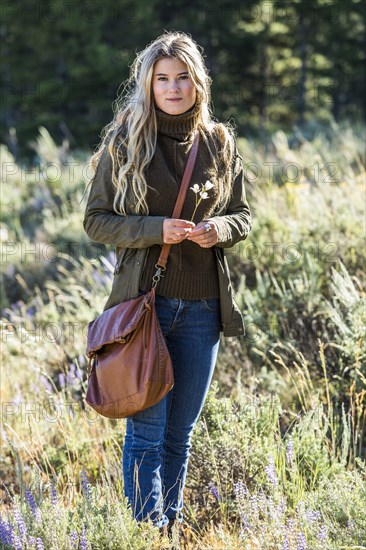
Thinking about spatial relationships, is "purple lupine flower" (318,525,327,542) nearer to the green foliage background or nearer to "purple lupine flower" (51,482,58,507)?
"purple lupine flower" (51,482,58,507)

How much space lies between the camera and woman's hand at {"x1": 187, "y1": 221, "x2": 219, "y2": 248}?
2598 millimetres

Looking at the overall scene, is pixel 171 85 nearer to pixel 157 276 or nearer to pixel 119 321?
pixel 157 276

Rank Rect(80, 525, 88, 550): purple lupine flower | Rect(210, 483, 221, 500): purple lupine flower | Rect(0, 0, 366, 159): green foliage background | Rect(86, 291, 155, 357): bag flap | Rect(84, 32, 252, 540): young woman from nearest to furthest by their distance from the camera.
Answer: Rect(80, 525, 88, 550): purple lupine flower
Rect(86, 291, 155, 357): bag flap
Rect(84, 32, 252, 540): young woman
Rect(210, 483, 221, 500): purple lupine flower
Rect(0, 0, 366, 159): green foliage background

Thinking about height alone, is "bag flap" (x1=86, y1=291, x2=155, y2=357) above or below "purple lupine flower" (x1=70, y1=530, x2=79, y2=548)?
above

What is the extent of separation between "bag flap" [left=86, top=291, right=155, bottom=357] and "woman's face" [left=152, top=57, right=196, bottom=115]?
685 mm

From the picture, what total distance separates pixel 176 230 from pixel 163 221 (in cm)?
7

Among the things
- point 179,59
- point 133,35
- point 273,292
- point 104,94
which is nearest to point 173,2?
point 133,35

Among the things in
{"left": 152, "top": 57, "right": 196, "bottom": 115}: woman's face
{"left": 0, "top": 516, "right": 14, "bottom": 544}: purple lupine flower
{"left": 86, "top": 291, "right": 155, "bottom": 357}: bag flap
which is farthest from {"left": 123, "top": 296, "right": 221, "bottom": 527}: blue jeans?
{"left": 152, "top": 57, "right": 196, "bottom": 115}: woman's face

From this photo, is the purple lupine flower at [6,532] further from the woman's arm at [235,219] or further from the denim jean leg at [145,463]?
the woman's arm at [235,219]

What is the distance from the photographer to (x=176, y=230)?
2582 mm

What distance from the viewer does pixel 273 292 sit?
4.89m

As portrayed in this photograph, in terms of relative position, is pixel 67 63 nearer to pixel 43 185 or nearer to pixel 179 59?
pixel 43 185

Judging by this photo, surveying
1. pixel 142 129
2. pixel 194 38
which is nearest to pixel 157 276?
pixel 142 129

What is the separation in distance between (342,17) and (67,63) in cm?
648
